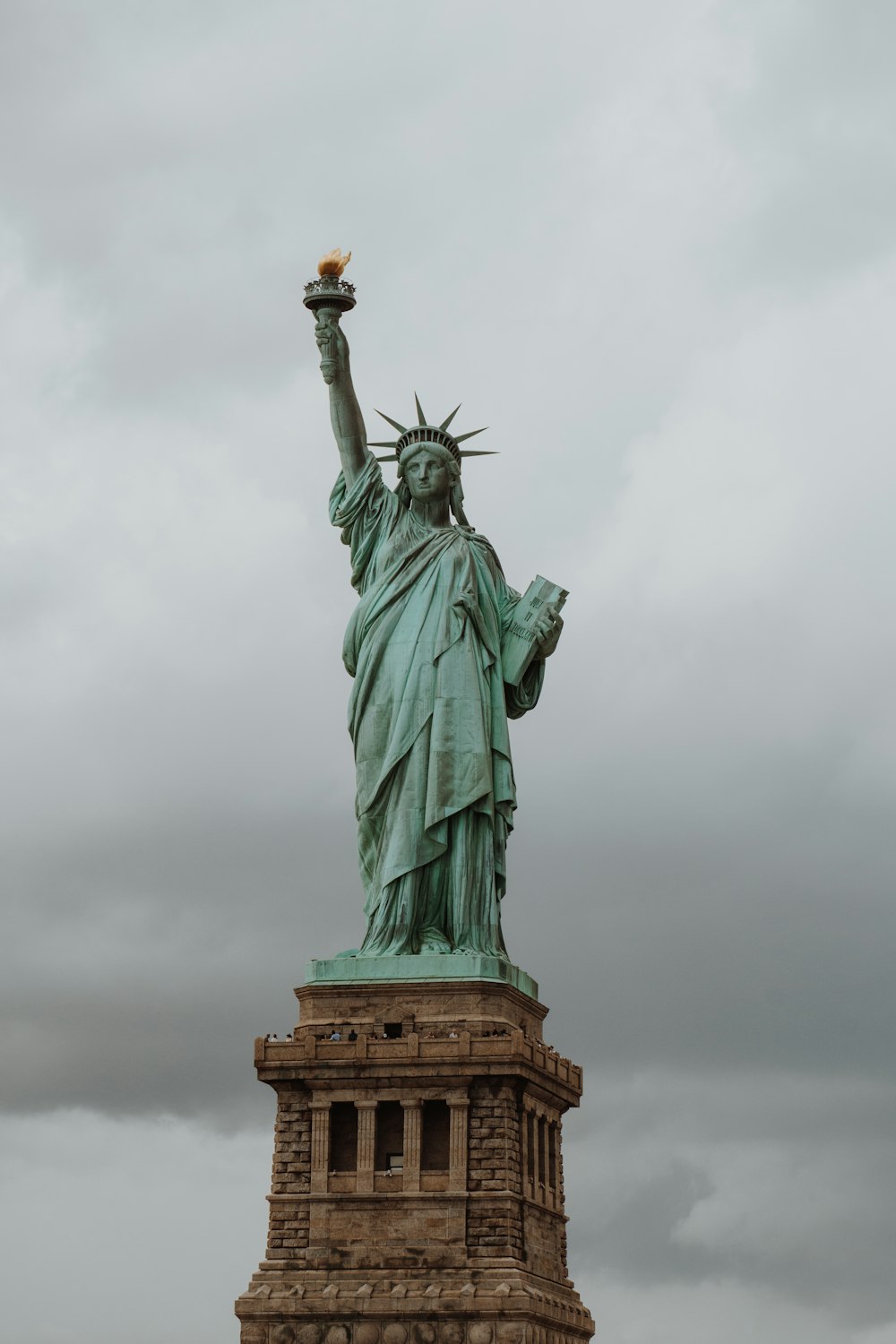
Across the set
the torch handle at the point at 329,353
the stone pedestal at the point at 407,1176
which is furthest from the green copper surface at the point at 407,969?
the torch handle at the point at 329,353

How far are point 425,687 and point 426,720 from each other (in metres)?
0.59

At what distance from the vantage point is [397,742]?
46.2m

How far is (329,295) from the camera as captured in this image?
47594 millimetres

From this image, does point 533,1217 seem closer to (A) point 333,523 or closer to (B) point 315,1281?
(B) point 315,1281

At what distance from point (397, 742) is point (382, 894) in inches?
99.6

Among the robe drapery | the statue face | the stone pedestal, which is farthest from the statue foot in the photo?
the statue face

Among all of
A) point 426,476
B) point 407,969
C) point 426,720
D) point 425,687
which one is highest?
point 426,476

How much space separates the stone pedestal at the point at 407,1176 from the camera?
42.4m

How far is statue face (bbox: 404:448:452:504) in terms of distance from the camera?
48031 mm

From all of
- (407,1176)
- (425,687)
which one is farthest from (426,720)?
(407,1176)

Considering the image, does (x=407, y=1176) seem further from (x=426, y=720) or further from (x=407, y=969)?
(x=426, y=720)

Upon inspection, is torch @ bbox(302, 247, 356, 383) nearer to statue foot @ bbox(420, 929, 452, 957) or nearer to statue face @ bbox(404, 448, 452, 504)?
statue face @ bbox(404, 448, 452, 504)

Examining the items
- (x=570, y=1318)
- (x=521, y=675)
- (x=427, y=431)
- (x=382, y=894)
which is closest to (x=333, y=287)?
(x=427, y=431)

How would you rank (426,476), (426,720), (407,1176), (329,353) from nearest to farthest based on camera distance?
(407,1176), (426,720), (329,353), (426,476)
